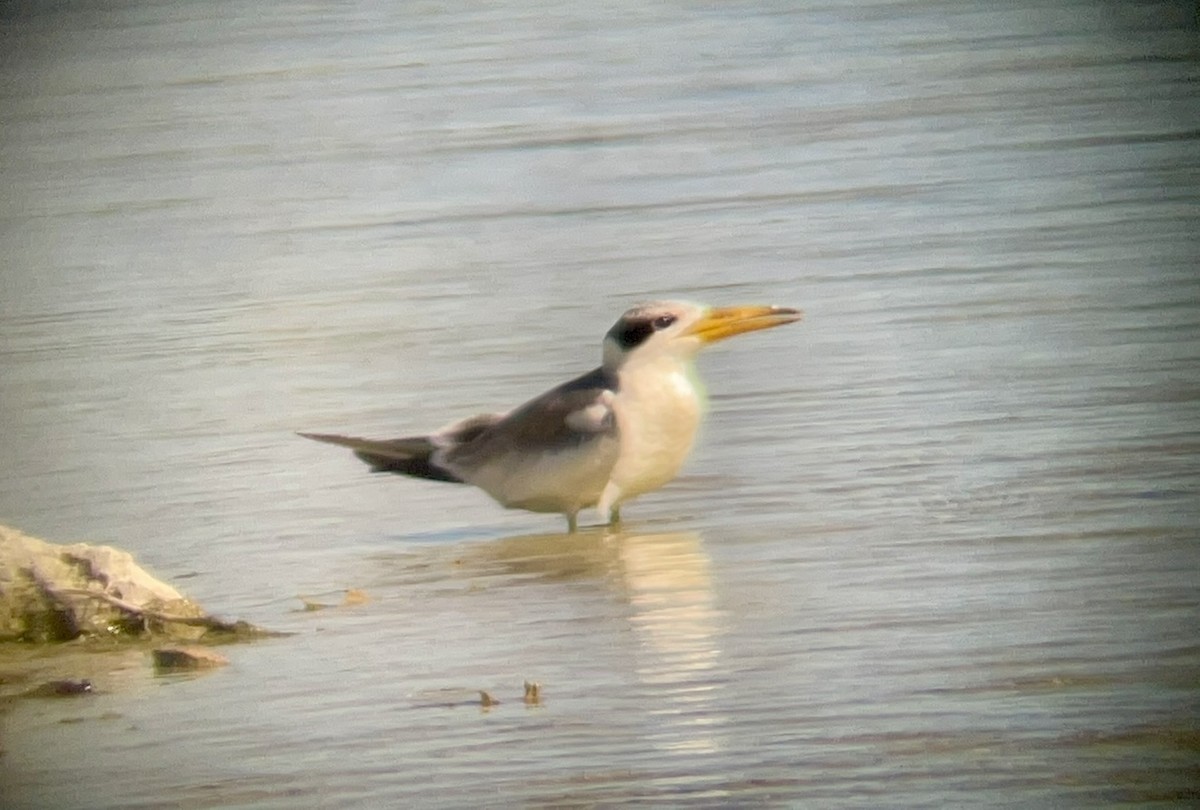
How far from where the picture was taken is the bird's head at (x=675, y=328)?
289 centimetres

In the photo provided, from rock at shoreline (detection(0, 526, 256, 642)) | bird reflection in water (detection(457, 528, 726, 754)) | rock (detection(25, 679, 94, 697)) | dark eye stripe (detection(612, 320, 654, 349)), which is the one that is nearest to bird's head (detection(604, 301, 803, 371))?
dark eye stripe (detection(612, 320, 654, 349))

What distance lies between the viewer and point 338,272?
10.7 ft

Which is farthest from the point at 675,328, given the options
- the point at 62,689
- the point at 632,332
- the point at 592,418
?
the point at 62,689

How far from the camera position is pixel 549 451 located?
9.26ft

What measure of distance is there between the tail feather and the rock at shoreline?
468 millimetres

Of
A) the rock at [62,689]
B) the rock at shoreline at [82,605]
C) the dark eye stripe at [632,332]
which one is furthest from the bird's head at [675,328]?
the rock at [62,689]

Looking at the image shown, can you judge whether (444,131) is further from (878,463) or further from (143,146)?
(878,463)

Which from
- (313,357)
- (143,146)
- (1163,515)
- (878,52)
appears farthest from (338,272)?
(1163,515)

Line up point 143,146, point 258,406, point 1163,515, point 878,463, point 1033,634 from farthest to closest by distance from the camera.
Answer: point 143,146
point 258,406
point 878,463
point 1163,515
point 1033,634

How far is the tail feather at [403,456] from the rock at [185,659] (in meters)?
0.56

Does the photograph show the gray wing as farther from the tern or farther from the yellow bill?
the yellow bill

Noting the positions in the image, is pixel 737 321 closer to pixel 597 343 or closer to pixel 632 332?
pixel 632 332

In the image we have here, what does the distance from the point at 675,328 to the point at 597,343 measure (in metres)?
0.24

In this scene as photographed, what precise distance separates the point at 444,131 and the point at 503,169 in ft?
0.40
